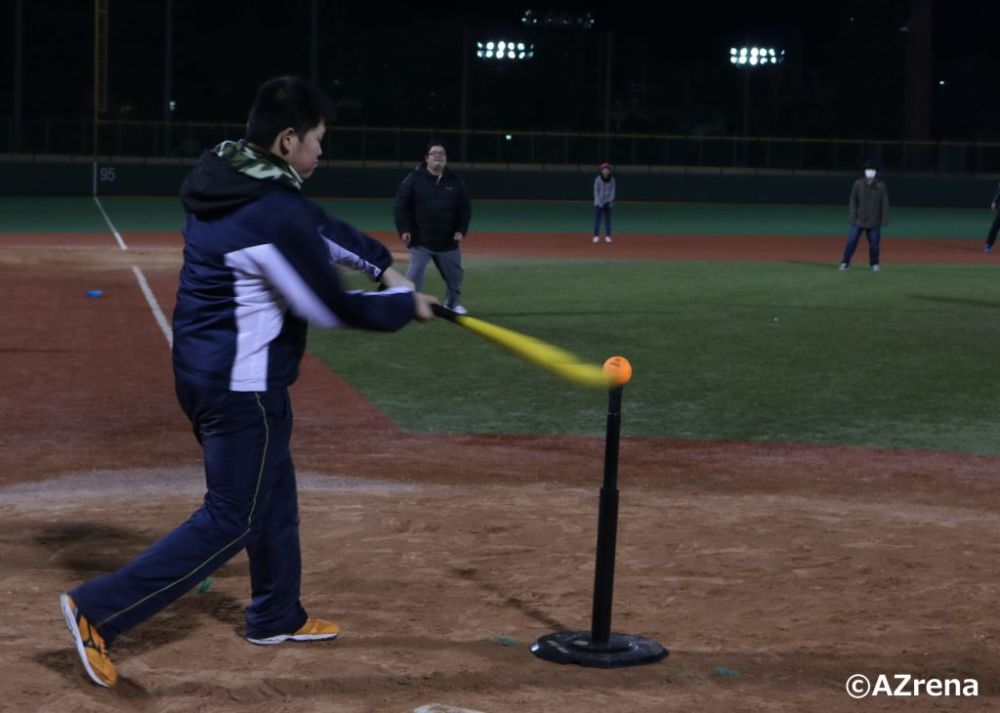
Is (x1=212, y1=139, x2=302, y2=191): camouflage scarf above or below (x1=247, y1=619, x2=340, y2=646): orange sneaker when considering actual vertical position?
above

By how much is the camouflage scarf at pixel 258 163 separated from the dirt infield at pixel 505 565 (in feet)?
5.89

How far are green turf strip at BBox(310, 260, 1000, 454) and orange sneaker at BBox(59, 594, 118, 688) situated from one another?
5991 millimetres

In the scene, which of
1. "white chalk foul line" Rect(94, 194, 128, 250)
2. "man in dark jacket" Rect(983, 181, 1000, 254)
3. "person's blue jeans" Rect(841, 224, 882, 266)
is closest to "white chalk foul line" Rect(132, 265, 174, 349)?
"white chalk foul line" Rect(94, 194, 128, 250)

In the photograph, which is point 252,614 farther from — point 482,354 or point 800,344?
point 800,344

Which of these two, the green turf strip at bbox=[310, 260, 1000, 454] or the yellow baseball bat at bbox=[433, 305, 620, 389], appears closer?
the yellow baseball bat at bbox=[433, 305, 620, 389]

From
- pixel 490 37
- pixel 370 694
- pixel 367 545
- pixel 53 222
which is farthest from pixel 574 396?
pixel 490 37

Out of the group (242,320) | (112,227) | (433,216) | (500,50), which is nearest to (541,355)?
(242,320)

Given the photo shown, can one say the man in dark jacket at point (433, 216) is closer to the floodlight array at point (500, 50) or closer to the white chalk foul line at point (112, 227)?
the white chalk foul line at point (112, 227)

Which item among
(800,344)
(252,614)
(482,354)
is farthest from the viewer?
(800,344)

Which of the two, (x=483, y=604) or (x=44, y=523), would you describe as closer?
(x=483, y=604)

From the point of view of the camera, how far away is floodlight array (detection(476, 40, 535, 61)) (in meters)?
70.7

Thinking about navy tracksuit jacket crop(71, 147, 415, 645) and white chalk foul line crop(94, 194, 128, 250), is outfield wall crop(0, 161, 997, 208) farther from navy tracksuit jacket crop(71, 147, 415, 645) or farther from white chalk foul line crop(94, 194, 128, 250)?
navy tracksuit jacket crop(71, 147, 415, 645)

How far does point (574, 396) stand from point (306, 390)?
2.32 metres

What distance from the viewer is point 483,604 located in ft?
21.2
